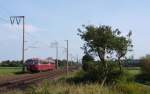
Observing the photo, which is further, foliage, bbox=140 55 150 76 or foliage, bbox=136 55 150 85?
foliage, bbox=140 55 150 76

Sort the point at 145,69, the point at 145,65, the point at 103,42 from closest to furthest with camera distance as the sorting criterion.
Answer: the point at 103,42
the point at 145,69
the point at 145,65

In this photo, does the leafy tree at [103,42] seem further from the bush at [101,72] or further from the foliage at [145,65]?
the foliage at [145,65]

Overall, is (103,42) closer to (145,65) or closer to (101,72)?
(101,72)

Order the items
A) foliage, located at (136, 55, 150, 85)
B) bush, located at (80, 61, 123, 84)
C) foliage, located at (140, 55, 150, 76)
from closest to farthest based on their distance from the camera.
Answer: bush, located at (80, 61, 123, 84) < foliage, located at (136, 55, 150, 85) < foliage, located at (140, 55, 150, 76)

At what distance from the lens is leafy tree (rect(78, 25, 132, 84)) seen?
37.3 metres

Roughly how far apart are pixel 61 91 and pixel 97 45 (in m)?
16.9

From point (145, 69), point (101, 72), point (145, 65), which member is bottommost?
point (101, 72)

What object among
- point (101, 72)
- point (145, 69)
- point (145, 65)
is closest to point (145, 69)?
point (145, 69)

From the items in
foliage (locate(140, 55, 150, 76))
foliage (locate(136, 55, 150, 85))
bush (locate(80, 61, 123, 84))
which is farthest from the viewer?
foliage (locate(140, 55, 150, 76))

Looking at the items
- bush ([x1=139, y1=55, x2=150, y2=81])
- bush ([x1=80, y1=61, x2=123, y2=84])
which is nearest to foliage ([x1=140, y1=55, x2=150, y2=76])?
bush ([x1=139, y1=55, x2=150, y2=81])

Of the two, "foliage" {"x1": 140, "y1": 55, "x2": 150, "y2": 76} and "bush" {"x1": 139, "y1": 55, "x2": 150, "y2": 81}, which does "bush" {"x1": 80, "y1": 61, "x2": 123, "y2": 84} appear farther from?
"foliage" {"x1": 140, "y1": 55, "x2": 150, "y2": 76}

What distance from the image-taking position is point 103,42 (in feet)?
122

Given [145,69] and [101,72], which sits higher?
[145,69]

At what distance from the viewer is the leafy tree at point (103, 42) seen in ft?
122
